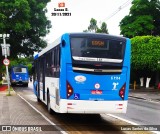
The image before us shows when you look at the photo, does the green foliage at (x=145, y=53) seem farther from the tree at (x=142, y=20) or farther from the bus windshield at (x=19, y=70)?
the bus windshield at (x=19, y=70)

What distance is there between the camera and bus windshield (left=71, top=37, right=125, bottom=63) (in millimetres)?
12852

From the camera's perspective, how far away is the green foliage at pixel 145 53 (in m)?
43.0

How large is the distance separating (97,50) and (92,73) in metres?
0.84

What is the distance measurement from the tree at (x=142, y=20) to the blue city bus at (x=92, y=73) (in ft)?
137

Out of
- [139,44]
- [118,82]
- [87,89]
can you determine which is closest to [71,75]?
[87,89]

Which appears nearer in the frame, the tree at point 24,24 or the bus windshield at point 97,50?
the bus windshield at point 97,50

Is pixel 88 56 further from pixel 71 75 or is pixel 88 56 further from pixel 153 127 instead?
pixel 153 127

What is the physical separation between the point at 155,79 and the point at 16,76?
19.3 m

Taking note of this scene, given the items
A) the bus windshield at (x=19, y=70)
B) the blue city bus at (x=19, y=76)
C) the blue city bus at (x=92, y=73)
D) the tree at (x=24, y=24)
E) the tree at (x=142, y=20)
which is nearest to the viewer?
the blue city bus at (x=92, y=73)

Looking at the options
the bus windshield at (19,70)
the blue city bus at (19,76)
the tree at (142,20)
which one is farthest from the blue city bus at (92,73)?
the tree at (142,20)

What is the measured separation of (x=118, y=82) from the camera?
1309cm

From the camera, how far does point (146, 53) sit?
43.7m

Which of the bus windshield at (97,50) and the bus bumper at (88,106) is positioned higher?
the bus windshield at (97,50)

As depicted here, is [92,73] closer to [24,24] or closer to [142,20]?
[24,24]
